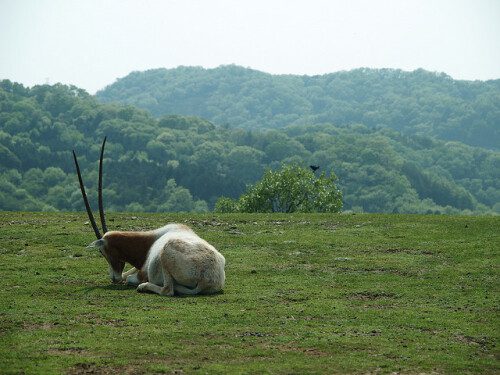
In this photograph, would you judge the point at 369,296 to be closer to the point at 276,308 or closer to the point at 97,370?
the point at 276,308

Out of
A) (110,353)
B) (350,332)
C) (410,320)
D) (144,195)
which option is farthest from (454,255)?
(144,195)

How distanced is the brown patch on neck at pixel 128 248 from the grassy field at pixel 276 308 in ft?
2.41

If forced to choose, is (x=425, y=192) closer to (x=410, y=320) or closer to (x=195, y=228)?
(x=195, y=228)

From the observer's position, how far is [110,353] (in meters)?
13.4

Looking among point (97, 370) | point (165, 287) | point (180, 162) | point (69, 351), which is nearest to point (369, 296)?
point (165, 287)

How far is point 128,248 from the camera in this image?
19891 mm

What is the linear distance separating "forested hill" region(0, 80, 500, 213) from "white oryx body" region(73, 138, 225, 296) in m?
98.7

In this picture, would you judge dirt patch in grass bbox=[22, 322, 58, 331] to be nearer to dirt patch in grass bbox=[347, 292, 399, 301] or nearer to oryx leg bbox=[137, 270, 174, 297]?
oryx leg bbox=[137, 270, 174, 297]

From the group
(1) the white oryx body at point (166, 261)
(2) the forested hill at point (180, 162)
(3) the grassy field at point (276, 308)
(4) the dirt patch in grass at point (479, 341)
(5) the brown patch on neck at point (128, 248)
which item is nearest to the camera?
(3) the grassy field at point (276, 308)

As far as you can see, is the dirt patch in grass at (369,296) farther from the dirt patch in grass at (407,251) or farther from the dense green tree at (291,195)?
the dense green tree at (291,195)

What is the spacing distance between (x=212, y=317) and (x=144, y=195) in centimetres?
12456

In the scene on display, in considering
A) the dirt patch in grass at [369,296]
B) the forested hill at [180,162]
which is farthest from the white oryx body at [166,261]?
the forested hill at [180,162]

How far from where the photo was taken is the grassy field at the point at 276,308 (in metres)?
13.3

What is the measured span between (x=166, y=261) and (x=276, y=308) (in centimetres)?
285
